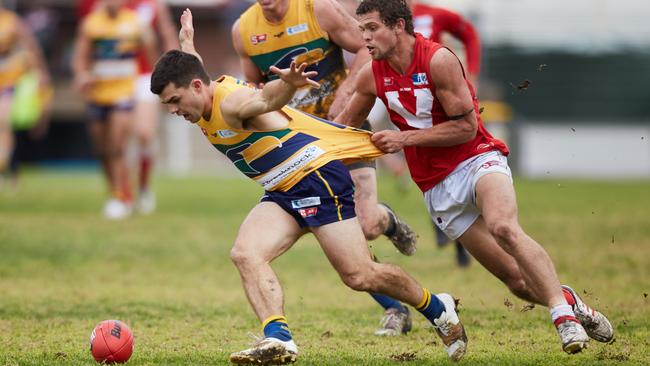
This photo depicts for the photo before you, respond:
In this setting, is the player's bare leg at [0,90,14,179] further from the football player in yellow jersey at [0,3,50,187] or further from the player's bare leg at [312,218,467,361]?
the player's bare leg at [312,218,467,361]

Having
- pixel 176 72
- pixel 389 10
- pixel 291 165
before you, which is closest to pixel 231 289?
pixel 291 165

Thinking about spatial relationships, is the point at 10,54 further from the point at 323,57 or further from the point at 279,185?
the point at 279,185

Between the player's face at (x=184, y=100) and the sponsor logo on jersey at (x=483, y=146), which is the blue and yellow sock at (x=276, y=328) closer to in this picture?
the player's face at (x=184, y=100)

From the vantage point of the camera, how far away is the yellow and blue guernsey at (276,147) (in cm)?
613

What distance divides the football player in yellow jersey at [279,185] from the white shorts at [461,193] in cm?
50

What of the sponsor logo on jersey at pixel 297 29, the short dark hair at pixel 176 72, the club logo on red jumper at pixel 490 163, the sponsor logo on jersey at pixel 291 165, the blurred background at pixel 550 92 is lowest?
the blurred background at pixel 550 92

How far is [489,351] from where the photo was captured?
6.47m

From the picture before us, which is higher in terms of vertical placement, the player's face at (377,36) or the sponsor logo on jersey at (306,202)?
the player's face at (377,36)

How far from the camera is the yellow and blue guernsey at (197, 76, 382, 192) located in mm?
6129

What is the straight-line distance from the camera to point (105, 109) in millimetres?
14805

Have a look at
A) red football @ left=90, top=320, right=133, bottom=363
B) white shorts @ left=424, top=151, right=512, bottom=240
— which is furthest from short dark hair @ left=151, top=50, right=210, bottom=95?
white shorts @ left=424, top=151, right=512, bottom=240

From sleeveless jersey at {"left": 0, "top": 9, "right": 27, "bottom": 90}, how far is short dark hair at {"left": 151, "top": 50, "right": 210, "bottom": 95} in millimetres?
12115

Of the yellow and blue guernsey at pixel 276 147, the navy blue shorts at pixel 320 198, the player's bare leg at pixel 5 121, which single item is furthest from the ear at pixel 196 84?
the player's bare leg at pixel 5 121

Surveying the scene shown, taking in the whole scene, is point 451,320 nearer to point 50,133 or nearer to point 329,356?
point 329,356
